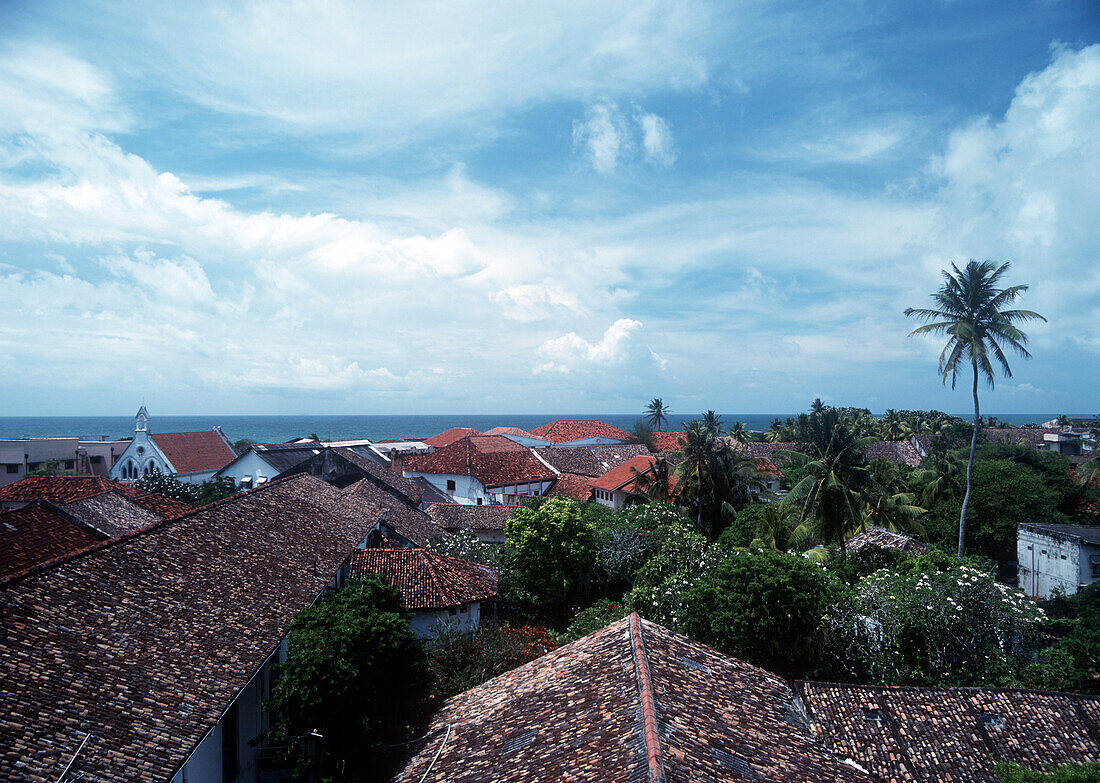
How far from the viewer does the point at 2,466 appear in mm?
60781

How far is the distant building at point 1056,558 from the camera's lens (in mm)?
30516

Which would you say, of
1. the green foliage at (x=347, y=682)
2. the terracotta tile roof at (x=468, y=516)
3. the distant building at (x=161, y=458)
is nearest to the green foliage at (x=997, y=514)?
the terracotta tile roof at (x=468, y=516)

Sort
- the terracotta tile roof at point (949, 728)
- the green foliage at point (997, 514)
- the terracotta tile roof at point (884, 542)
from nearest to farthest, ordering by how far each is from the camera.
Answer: the terracotta tile roof at point (949, 728) < the terracotta tile roof at point (884, 542) < the green foliage at point (997, 514)

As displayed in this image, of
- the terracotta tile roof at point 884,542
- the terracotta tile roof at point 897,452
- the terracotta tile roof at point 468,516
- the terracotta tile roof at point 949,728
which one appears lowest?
the terracotta tile roof at point 468,516

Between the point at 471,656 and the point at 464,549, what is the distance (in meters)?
13.7

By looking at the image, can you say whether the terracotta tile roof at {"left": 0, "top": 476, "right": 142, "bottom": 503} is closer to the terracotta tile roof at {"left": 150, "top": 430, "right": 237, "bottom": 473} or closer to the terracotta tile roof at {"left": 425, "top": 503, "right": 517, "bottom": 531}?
the terracotta tile roof at {"left": 425, "top": 503, "right": 517, "bottom": 531}

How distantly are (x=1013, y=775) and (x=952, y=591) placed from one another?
8.55 m

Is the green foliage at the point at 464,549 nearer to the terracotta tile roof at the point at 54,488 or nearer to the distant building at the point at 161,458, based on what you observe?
the terracotta tile roof at the point at 54,488

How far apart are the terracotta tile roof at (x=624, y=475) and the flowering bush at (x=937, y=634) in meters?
28.8

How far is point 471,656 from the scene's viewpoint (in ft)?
59.6

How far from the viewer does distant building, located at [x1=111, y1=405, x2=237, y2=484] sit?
58.6m

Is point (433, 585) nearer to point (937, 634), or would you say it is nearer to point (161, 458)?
point (937, 634)

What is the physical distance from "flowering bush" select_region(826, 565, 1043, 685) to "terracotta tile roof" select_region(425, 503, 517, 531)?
24.6 meters

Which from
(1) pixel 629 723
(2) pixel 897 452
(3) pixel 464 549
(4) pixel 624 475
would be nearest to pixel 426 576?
(3) pixel 464 549
